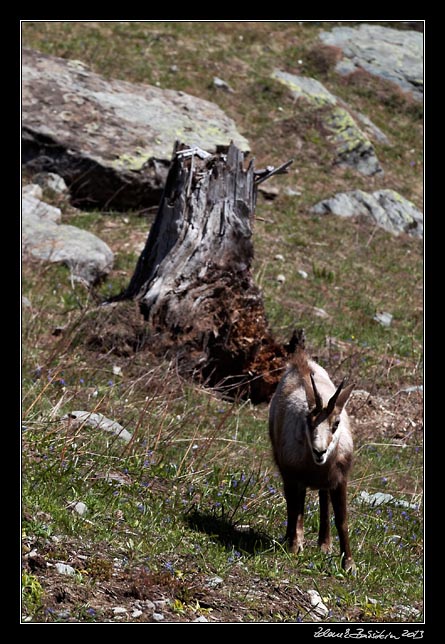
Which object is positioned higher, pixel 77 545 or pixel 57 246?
pixel 77 545

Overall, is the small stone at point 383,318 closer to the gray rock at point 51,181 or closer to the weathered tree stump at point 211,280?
the weathered tree stump at point 211,280

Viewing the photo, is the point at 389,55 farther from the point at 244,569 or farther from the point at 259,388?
the point at 244,569

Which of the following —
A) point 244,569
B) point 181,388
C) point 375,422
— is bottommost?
point 375,422

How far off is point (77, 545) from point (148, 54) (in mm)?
19084

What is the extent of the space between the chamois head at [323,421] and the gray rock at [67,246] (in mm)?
7086

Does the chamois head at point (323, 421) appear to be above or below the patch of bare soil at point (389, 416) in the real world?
above

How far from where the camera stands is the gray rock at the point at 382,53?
26156 millimetres

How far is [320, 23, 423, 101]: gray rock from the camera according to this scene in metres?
26.2

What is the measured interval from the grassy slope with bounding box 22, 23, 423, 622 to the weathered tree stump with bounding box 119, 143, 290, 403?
56cm

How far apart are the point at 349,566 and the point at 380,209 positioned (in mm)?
14304

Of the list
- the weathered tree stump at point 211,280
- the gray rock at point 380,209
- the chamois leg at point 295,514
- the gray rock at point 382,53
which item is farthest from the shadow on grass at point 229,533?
the gray rock at point 382,53

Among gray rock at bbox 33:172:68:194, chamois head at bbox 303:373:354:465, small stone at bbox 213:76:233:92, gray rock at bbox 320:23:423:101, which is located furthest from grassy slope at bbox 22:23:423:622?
gray rock at bbox 320:23:423:101

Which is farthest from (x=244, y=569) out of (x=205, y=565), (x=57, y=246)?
(x=57, y=246)

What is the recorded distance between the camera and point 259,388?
10.7 meters
